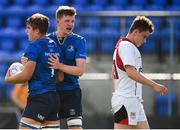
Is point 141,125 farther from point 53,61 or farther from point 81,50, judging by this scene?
point 53,61

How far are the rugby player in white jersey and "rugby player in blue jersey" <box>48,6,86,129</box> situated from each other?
1.46 ft

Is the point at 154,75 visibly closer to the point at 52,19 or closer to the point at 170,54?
the point at 170,54

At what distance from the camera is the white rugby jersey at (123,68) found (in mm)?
6238

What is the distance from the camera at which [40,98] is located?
6.00 meters

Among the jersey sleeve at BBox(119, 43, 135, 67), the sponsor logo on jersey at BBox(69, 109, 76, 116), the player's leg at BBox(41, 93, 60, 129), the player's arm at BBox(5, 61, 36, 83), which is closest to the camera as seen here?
the player's arm at BBox(5, 61, 36, 83)

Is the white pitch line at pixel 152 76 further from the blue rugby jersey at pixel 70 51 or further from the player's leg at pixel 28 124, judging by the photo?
the player's leg at pixel 28 124

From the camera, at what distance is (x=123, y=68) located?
6.35 meters

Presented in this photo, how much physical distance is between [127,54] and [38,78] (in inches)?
38.7

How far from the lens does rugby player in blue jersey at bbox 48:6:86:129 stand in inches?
257

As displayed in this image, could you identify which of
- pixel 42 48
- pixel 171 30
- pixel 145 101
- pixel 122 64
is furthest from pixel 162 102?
pixel 42 48

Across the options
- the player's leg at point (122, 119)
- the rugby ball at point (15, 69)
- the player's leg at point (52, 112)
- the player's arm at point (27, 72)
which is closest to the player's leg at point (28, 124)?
the player's leg at point (52, 112)

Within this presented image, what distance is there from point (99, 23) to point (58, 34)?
401 cm

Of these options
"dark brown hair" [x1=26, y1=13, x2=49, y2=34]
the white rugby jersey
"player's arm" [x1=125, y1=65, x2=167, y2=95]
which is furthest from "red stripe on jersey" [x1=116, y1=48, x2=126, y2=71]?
"dark brown hair" [x1=26, y1=13, x2=49, y2=34]

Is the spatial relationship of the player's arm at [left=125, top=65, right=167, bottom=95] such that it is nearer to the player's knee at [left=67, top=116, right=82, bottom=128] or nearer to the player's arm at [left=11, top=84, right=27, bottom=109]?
the player's knee at [left=67, top=116, right=82, bottom=128]
